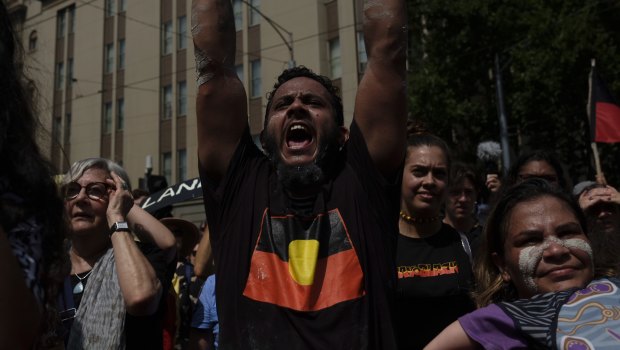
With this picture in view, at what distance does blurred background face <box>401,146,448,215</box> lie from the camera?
10.4 ft

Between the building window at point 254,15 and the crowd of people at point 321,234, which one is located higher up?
the building window at point 254,15

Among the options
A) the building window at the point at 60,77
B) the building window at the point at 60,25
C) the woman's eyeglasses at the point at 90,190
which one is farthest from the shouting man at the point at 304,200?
the building window at the point at 60,25

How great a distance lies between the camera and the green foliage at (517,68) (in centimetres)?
1467

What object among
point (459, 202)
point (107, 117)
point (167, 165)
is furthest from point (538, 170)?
point (107, 117)

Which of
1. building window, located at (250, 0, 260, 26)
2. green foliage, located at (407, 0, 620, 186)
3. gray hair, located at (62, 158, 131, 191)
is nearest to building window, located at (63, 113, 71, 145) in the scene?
building window, located at (250, 0, 260, 26)

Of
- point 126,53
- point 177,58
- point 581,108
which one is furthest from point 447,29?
point 126,53

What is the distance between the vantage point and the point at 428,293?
2869 millimetres

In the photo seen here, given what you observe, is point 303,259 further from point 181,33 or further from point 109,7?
point 109,7

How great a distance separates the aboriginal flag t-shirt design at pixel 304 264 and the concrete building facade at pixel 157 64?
15.9m

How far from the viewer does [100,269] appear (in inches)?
115

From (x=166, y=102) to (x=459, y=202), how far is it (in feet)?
69.2

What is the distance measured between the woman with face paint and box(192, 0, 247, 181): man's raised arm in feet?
3.11

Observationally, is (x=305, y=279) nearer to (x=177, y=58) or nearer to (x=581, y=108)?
(x=581, y=108)

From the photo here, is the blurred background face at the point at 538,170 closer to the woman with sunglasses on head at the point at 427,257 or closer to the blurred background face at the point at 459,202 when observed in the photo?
the blurred background face at the point at 459,202
